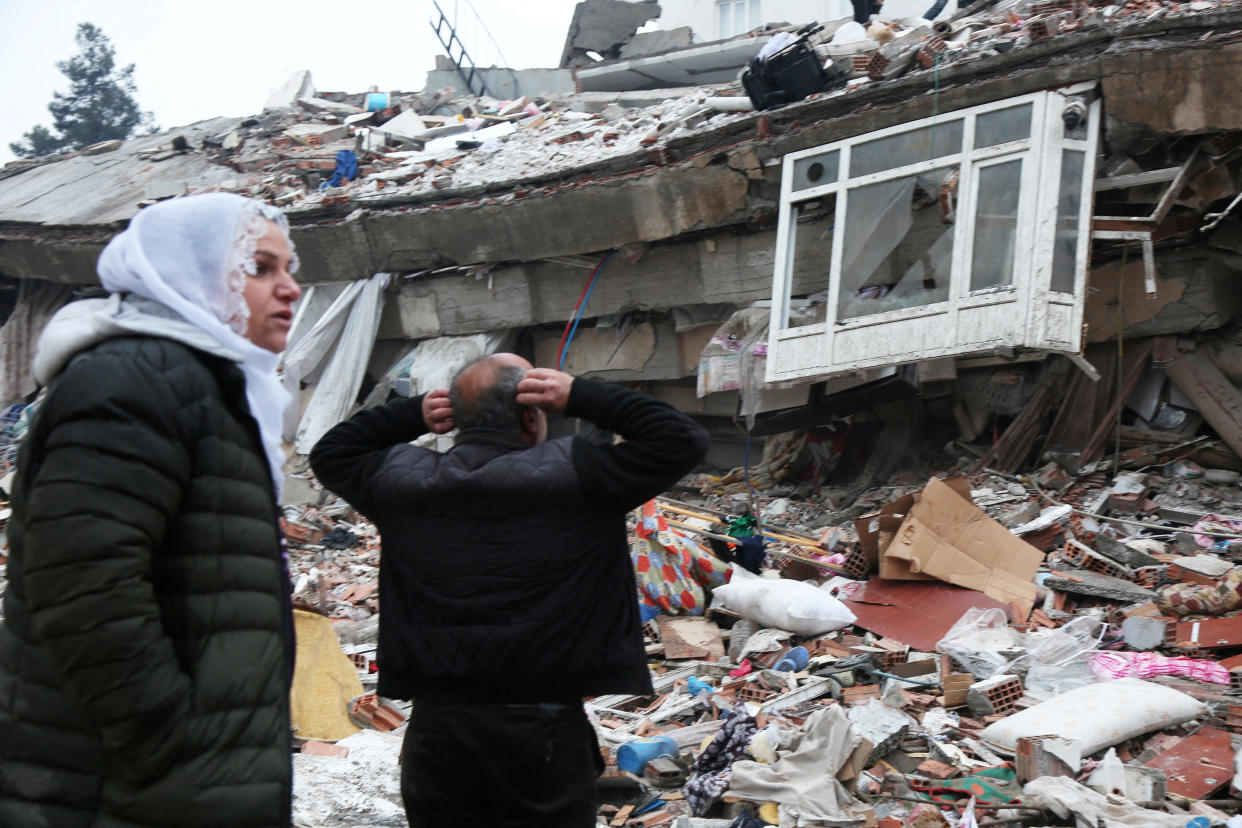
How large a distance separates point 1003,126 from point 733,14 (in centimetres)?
1889

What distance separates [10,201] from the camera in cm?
1605

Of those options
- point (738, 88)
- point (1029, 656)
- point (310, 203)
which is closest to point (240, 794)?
point (1029, 656)

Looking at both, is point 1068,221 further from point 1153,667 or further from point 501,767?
point 501,767

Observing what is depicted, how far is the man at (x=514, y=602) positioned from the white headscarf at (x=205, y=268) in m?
0.57

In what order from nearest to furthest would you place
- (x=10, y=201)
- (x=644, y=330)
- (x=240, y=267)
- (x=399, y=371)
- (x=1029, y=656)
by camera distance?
(x=240, y=267) → (x=1029, y=656) → (x=644, y=330) → (x=399, y=371) → (x=10, y=201)

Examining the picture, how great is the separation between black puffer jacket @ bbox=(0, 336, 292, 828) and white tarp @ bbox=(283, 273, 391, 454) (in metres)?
10.8

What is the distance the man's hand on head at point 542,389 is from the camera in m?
2.43

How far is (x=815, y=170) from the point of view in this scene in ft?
28.3

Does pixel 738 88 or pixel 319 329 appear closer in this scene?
pixel 738 88

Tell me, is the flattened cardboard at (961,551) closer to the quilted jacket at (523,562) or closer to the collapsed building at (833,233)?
the collapsed building at (833,233)

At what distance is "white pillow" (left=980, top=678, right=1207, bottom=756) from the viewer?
155 inches

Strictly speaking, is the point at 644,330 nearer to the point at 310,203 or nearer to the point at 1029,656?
the point at 310,203

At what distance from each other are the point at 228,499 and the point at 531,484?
→ 74 cm

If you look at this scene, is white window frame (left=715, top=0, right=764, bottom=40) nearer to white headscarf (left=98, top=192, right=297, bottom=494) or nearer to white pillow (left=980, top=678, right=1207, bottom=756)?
white pillow (left=980, top=678, right=1207, bottom=756)
